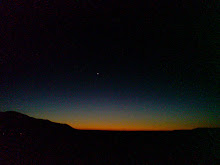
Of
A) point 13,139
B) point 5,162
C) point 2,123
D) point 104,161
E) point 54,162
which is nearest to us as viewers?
point 5,162

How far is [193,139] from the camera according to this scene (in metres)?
30.6

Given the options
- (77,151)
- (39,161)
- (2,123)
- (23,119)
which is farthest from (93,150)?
(23,119)

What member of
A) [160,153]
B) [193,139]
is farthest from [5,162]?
[193,139]

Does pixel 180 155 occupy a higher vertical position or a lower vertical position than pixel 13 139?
lower

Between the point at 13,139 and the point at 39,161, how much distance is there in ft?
24.2

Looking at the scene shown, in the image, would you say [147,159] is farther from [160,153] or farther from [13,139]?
[13,139]

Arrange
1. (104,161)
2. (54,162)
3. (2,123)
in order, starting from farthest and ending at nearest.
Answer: (2,123) → (104,161) → (54,162)

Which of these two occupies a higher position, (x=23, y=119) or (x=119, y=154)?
(x=23, y=119)

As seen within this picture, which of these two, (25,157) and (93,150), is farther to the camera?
(93,150)

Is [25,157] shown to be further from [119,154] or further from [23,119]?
[23,119]

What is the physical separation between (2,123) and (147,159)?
1812 cm

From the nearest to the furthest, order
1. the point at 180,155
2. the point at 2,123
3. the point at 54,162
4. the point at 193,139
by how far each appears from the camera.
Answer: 1. the point at 54,162
2. the point at 180,155
3. the point at 2,123
4. the point at 193,139

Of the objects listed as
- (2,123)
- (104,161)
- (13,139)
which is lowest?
(104,161)

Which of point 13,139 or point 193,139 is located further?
point 193,139
